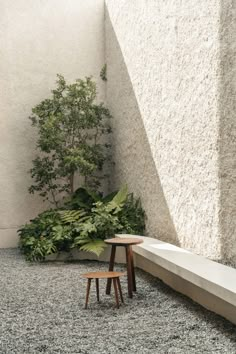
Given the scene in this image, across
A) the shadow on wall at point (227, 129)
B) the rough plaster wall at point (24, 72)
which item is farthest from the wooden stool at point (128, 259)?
the rough plaster wall at point (24, 72)

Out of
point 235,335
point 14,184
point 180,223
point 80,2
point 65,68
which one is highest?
point 80,2

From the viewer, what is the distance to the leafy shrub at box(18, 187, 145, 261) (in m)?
7.08

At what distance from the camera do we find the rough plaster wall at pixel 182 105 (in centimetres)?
507

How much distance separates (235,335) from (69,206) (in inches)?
190

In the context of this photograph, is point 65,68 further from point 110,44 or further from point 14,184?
point 14,184

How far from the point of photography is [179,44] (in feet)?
18.9

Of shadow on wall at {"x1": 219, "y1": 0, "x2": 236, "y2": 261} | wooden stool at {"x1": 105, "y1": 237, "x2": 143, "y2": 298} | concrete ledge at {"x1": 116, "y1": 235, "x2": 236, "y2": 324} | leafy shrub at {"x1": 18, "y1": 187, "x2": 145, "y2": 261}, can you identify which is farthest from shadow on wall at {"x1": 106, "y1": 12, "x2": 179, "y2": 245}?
shadow on wall at {"x1": 219, "y1": 0, "x2": 236, "y2": 261}

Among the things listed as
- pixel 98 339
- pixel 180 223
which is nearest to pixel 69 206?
pixel 180 223

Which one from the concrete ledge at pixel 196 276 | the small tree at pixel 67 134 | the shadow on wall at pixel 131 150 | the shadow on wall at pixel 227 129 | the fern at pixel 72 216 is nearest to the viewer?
the concrete ledge at pixel 196 276

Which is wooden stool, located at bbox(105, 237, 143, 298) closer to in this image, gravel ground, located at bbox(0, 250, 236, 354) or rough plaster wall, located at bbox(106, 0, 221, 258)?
gravel ground, located at bbox(0, 250, 236, 354)

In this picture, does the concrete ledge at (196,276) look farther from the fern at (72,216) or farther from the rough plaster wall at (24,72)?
the rough plaster wall at (24,72)

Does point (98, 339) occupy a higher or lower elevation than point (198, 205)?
lower

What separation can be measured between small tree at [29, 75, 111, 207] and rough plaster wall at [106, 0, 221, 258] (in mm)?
1081

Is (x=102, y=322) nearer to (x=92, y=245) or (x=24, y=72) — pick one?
(x=92, y=245)
